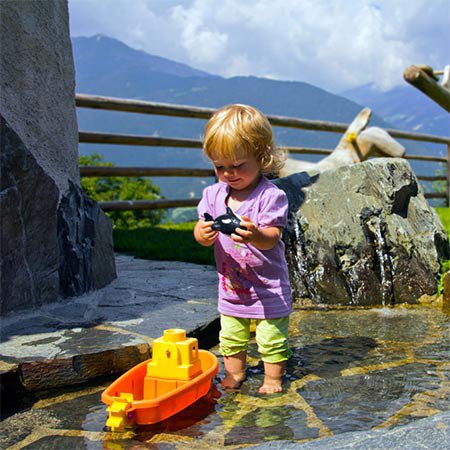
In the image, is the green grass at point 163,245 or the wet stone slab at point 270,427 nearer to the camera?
the wet stone slab at point 270,427

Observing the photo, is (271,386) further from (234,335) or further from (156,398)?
(156,398)

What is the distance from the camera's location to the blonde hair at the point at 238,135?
2.40m

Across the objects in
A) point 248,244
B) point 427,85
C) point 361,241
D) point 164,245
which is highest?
point 427,85

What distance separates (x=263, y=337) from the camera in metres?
2.52

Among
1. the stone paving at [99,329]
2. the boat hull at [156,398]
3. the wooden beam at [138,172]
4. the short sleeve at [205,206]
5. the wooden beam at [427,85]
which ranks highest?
the wooden beam at [427,85]

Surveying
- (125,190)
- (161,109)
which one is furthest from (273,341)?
(125,190)

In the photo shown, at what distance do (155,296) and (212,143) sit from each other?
151 centimetres

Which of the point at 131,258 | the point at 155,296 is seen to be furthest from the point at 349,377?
the point at 131,258

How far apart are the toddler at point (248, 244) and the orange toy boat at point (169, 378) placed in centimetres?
22

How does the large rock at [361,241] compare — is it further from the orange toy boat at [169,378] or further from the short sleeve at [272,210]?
the orange toy boat at [169,378]

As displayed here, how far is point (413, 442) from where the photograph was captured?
155 cm

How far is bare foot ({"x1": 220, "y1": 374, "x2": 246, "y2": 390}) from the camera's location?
8.11 ft

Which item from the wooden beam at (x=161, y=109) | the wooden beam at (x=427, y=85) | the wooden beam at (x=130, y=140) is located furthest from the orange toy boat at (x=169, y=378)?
the wooden beam at (x=161, y=109)

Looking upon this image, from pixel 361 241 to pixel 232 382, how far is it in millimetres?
1844
